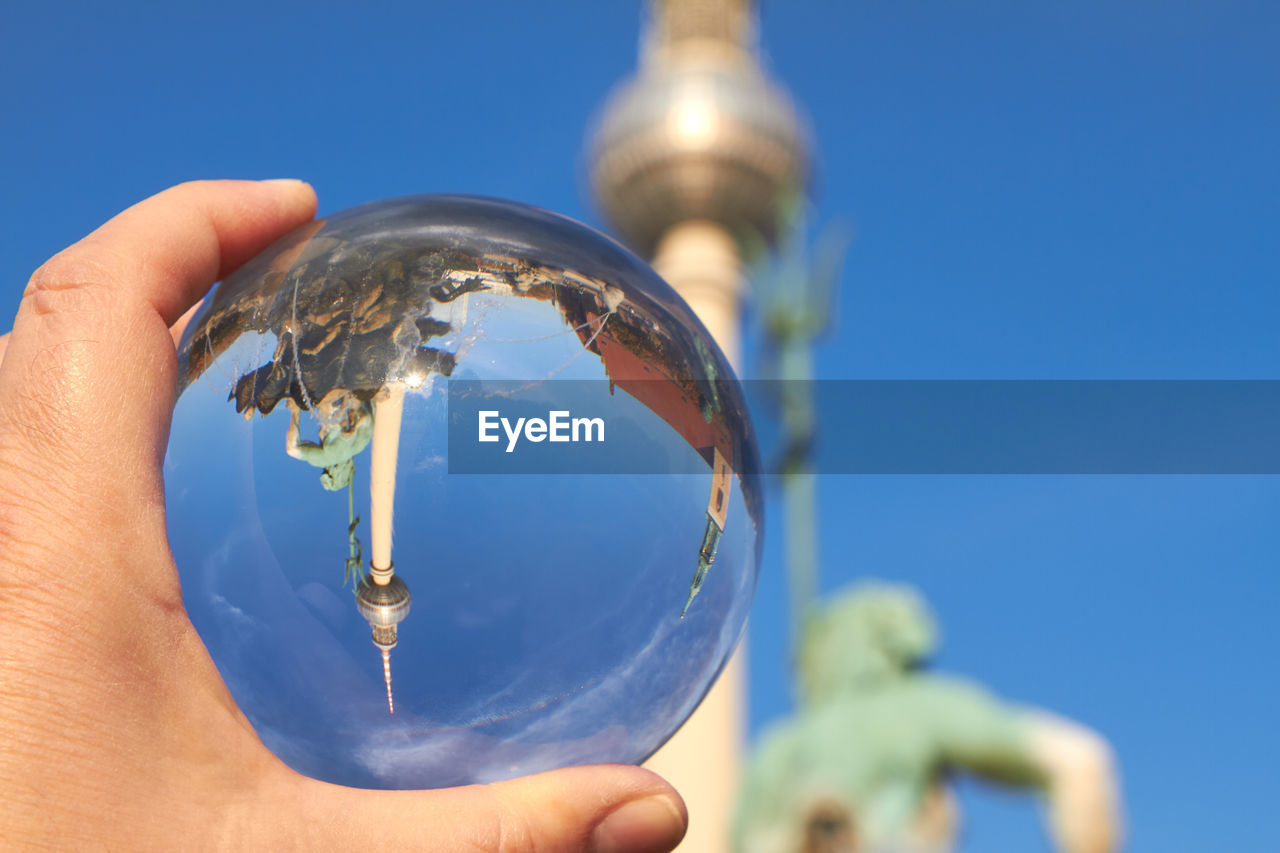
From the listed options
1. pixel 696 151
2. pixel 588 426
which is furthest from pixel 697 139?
pixel 588 426

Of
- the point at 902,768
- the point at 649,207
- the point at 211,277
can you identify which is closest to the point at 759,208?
the point at 649,207

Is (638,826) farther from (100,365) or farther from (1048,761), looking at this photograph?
(1048,761)

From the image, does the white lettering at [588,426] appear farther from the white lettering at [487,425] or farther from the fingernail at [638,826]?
the fingernail at [638,826]

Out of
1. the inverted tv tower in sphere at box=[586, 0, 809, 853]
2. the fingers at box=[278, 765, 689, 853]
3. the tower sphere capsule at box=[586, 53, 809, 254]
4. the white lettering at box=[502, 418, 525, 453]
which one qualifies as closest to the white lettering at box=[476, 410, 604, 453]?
the white lettering at box=[502, 418, 525, 453]

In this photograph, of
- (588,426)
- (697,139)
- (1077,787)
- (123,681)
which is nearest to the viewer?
(123,681)

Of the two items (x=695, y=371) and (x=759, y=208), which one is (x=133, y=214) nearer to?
(x=695, y=371)

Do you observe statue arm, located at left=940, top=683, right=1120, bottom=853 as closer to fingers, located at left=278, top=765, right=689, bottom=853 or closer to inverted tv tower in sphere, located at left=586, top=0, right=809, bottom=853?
fingers, located at left=278, top=765, right=689, bottom=853
